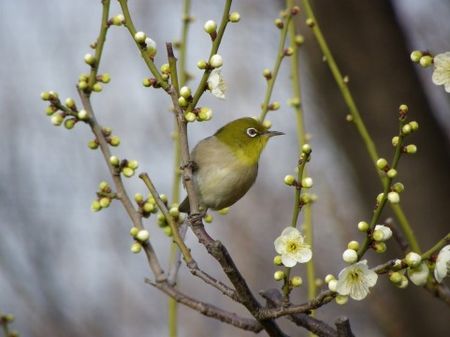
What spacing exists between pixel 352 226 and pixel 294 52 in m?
4.26

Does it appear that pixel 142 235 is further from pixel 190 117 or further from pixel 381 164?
pixel 381 164

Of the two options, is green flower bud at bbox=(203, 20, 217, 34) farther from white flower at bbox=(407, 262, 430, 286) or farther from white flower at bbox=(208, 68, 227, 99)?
white flower at bbox=(407, 262, 430, 286)

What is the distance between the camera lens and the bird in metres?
3.69

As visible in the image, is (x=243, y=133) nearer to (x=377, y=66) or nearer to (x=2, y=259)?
(x=377, y=66)

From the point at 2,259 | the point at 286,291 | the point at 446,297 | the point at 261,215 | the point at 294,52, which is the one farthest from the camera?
the point at 261,215

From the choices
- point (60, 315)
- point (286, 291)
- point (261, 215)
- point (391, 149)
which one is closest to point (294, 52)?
point (286, 291)

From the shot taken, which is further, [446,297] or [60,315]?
[60,315]

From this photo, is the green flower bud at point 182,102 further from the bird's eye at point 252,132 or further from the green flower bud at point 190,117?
the bird's eye at point 252,132

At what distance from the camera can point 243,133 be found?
3998mm

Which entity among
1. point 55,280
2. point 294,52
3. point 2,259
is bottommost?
point 55,280

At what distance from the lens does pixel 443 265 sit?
6.49ft

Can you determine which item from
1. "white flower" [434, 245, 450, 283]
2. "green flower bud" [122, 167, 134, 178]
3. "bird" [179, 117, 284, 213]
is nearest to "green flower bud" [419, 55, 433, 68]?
"white flower" [434, 245, 450, 283]

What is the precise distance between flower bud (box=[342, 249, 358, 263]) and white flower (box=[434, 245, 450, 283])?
262mm

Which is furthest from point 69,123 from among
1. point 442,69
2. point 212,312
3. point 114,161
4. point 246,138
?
point 246,138
